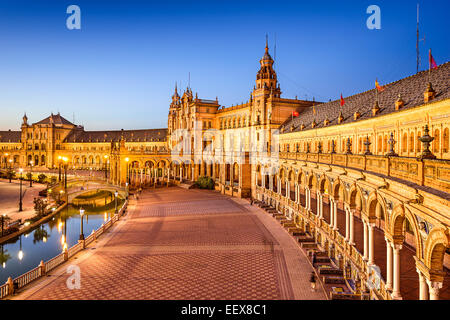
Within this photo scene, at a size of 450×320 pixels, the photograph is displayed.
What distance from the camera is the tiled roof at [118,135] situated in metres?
118

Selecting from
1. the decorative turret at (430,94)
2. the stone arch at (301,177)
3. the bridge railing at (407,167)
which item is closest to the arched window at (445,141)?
the decorative turret at (430,94)

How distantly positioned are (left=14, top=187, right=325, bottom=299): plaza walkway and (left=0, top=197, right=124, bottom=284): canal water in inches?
240

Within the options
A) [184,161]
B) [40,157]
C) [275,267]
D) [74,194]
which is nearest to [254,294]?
[275,267]

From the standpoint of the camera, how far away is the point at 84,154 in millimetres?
123875

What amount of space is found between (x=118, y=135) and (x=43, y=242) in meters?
94.3

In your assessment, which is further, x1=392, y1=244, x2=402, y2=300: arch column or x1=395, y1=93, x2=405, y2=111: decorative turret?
x1=395, y1=93, x2=405, y2=111: decorative turret

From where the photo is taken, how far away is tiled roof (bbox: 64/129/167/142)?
118 metres

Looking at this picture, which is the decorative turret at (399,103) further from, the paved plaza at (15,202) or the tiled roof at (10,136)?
the tiled roof at (10,136)

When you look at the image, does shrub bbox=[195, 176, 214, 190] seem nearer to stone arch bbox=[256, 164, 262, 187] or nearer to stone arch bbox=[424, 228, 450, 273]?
stone arch bbox=[256, 164, 262, 187]

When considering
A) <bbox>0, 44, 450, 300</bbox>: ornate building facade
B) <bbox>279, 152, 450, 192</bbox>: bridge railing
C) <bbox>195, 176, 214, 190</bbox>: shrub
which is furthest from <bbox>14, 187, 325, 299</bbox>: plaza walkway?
<bbox>195, 176, 214, 190</bbox>: shrub

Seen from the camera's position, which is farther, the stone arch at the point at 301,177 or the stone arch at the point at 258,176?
the stone arch at the point at 258,176

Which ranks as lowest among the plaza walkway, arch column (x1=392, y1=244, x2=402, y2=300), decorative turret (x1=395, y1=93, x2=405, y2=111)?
the plaza walkway

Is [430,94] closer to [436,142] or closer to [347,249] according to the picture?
[436,142]

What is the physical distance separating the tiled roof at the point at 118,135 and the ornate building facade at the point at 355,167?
3147 cm
